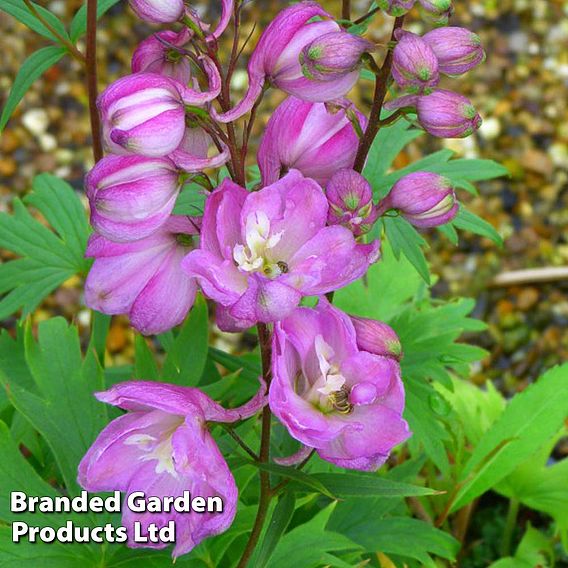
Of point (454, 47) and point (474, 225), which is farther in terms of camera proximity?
point (474, 225)

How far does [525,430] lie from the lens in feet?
4.83

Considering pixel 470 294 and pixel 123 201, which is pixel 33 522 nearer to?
pixel 123 201

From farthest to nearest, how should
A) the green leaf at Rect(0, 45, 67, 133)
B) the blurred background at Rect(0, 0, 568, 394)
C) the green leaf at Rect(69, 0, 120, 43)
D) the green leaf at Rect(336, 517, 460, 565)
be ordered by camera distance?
1. the blurred background at Rect(0, 0, 568, 394)
2. the green leaf at Rect(336, 517, 460, 565)
3. the green leaf at Rect(69, 0, 120, 43)
4. the green leaf at Rect(0, 45, 67, 133)

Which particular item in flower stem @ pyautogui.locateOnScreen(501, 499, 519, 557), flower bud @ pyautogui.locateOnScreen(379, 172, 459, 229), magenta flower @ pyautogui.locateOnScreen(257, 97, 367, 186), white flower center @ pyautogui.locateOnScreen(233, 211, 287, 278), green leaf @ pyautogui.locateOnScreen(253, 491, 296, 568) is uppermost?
magenta flower @ pyautogui.locateOnScreen(257, 97, 367, 186)

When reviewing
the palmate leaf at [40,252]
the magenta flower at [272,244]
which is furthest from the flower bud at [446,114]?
the palmate leaf at [40,252]

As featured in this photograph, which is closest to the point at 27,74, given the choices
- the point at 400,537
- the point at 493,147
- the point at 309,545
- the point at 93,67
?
the point at 93,67

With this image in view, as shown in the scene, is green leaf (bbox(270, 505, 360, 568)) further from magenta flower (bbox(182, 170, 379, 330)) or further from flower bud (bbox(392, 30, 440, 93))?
flower bud (bbox(392, 30, 440, 93))

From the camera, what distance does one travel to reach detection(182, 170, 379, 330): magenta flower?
789mm

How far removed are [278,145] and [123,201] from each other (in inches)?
6.5

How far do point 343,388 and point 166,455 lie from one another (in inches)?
7.0

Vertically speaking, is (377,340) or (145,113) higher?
(145,113)

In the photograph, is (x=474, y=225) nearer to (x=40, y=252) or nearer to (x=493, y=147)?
(x=40, y=252)

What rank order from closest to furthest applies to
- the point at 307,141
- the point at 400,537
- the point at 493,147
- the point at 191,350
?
the point at 307,141 → the point at 191,350 → the point at 400,537 → the point at 493,147

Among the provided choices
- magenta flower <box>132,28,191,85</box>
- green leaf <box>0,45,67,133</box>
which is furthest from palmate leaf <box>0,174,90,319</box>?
magenta flower <box>132,28,191,85</box>
